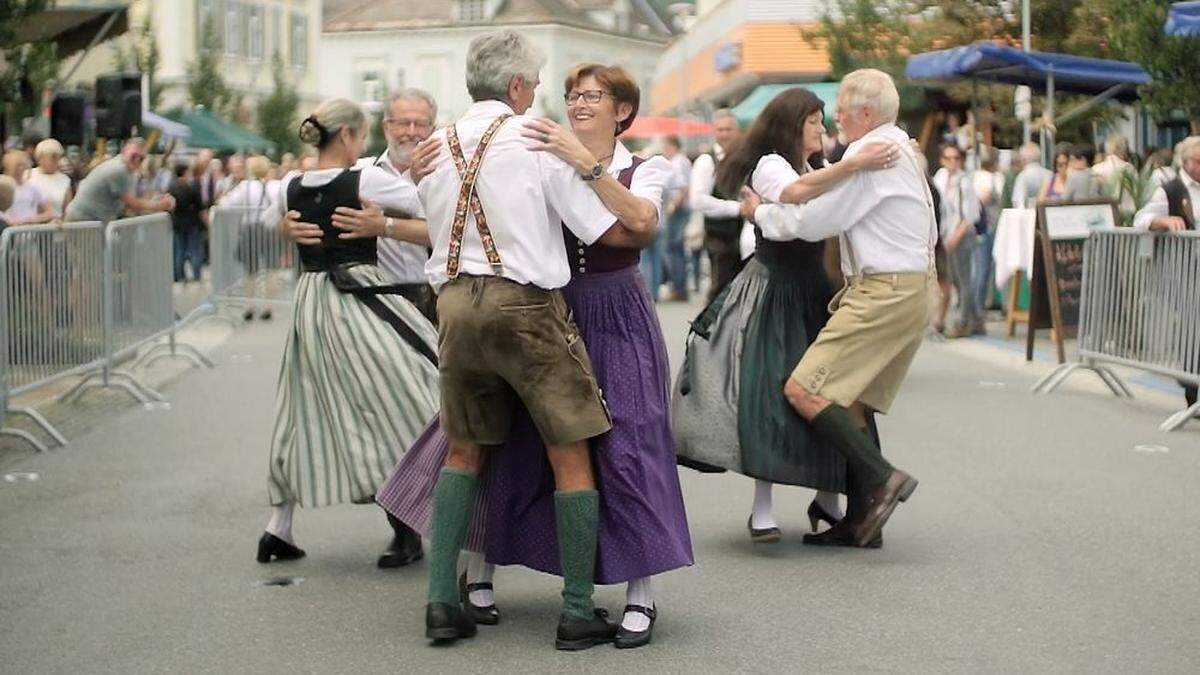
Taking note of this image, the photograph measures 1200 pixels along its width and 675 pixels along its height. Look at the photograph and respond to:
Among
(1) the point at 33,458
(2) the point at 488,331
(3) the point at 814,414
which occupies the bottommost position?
(1) the point at 33,458

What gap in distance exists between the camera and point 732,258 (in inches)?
565

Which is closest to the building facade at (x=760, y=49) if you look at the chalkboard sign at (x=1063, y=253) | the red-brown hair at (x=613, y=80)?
the chalkboard sign at (x=1063, y=253)

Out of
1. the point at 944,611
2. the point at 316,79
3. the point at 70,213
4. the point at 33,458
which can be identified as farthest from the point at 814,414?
the point at 316,79

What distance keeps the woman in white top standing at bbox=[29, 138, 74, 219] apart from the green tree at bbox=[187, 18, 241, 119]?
3532 cm

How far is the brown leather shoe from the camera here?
7.94 metres

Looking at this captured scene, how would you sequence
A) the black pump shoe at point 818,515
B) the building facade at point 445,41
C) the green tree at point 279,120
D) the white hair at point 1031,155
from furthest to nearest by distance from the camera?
the building facade at point 445,41
the green tree at point 279,120
the white hair at point 1031,155
the black pump shoe at point 818,515

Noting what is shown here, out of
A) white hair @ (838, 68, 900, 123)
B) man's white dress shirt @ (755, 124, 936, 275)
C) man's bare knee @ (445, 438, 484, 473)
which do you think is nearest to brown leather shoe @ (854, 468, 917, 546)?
man's white dress shirt @ (755, 124, 936, 275)

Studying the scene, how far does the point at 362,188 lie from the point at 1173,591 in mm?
3055

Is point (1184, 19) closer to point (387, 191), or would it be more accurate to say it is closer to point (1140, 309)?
point (1140, 309)

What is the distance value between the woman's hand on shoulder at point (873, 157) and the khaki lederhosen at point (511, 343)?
180 centimetres

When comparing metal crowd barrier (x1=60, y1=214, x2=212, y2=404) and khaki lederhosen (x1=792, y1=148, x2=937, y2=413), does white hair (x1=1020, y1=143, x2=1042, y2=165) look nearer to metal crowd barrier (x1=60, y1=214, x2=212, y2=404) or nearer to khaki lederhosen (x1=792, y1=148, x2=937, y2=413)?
metal crowd barrier (x1=60, y1=214, x2=212, y2=404)

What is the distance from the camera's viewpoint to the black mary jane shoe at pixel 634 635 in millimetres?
6410

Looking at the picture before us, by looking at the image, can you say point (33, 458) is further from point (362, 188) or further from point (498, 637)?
point (498, 637)

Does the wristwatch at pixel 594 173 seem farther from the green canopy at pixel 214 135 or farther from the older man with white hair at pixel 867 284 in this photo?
the green canopy at pixel 214 135
